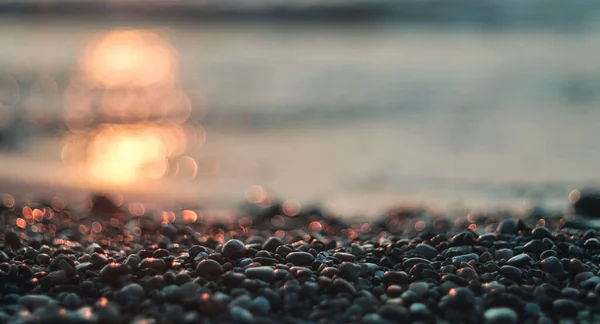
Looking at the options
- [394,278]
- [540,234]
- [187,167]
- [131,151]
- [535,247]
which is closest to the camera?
[394,278]

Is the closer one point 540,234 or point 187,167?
point 540,234

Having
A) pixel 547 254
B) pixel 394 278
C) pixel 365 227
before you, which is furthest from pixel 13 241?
pixel 547 254

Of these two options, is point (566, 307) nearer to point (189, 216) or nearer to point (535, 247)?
point (535, 247)

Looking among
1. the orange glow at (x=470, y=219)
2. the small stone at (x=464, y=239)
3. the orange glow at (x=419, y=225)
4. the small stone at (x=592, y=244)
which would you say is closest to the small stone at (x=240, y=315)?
the small stone at (x=464, y=239)

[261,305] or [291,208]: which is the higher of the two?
[291,208]

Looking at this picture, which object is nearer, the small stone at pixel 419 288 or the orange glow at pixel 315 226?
the small stone at pixel 419 288

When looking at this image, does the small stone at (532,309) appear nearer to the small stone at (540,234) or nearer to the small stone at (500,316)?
the small stone at (500,316)
